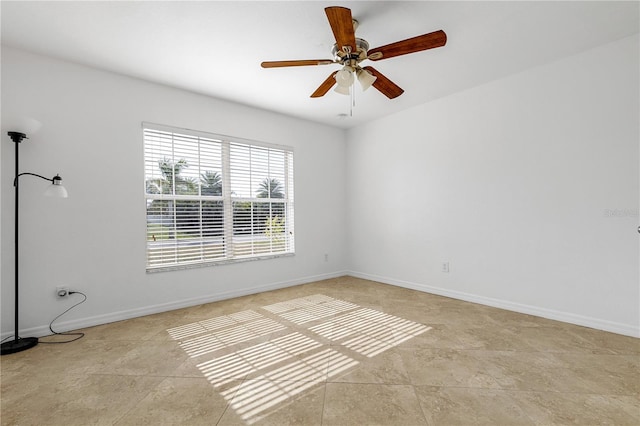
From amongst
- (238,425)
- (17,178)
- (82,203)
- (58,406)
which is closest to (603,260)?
(238,425)

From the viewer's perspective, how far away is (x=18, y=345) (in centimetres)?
237

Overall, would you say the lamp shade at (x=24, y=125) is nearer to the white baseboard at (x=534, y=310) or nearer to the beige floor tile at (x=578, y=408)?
the beige floor tile at (x=578, y=408)

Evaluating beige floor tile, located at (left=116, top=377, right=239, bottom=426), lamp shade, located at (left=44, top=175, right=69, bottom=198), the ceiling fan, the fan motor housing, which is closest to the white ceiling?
the fan motor housing

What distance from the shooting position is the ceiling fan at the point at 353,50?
1.77 metres

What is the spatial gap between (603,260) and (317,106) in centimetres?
351

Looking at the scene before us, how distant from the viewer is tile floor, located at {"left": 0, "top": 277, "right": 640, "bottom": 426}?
1569 millimetres

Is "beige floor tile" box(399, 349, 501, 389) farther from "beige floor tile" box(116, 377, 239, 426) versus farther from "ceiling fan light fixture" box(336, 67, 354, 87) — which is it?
"ceiling fan light fixture" box(336, 67, 354, 87)

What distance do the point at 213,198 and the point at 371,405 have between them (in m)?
2.93

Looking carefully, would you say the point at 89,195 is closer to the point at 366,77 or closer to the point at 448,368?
the point at 366,77

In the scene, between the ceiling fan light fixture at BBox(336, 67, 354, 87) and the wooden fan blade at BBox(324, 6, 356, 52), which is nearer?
the wooden fan blade at BBox(324, 6, 356, 52)

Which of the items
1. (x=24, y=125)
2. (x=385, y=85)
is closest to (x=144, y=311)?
(x=24, y=125)

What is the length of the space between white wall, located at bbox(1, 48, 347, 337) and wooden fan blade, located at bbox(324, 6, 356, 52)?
2.31 meters

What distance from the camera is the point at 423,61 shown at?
2865 mm

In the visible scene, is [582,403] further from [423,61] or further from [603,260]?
[423,61]
